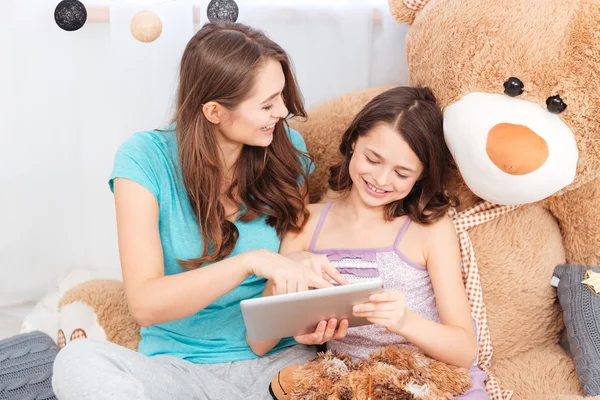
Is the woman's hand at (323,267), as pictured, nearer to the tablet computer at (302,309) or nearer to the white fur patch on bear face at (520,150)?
the tablet computer at (302,309)

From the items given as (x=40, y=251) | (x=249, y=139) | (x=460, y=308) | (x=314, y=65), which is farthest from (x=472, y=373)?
(x=40, y=251)

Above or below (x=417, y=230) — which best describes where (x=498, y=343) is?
below

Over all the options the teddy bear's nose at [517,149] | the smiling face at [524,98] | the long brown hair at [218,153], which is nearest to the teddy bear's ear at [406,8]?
the smiling face at [524,98]

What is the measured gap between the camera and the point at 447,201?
1435 millimetres

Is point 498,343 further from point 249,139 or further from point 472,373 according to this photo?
point 249,139

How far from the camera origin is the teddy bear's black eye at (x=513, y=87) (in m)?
1.28

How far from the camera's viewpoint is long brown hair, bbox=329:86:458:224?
1352 millimetres

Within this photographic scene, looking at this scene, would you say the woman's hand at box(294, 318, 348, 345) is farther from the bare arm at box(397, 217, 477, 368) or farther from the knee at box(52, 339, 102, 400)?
the knee at box(52, 339, 102, 400)

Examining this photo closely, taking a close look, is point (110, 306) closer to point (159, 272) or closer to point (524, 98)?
→ point (159, 272)

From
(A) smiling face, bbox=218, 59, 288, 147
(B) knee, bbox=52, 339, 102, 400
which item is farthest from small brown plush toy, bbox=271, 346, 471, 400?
(A) smiling face, bbox=218, 59, 288, 147

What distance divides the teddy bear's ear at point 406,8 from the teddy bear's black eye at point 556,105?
0.37 m

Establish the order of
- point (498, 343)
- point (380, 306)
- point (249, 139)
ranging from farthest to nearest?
point (498, 343), point (249, 139), point (380, 306)

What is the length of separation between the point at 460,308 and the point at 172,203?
576 millimetres

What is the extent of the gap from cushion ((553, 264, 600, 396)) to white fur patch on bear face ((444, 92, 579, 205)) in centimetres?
24
